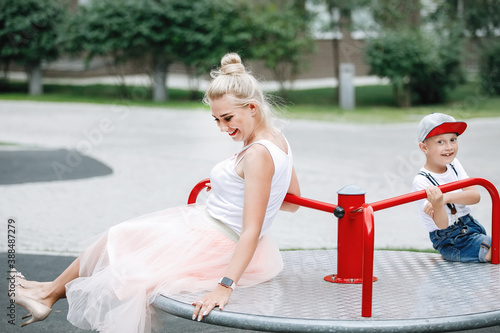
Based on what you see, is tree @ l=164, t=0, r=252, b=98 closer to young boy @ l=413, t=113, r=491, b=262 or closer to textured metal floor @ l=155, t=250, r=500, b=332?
young boy @ l=413, t=113, r=491, b=262

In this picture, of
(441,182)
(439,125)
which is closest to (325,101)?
(441,182)

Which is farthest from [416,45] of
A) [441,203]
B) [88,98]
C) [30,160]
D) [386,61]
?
[441,203]

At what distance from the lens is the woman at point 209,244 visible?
2.74 meters

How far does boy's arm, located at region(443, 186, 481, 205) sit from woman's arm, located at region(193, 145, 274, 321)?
89 centimetres

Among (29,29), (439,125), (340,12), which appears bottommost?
(439,125)

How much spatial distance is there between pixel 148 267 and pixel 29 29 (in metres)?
19.6

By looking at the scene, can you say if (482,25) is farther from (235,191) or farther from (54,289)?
(54,289)

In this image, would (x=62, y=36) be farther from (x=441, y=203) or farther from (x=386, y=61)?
(x=441, y=203)

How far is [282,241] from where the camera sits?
5.70 m

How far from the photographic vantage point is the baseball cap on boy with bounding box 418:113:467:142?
3.17 meters

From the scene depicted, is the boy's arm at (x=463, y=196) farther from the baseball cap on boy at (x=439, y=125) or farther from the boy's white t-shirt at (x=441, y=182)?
the baseball cap on boy at (x=439, y=125)

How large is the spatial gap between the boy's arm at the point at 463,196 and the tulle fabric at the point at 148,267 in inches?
31.6

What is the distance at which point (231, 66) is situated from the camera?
9.32ft

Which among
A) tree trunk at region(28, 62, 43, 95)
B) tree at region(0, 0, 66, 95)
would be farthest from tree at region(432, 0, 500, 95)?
tree trunk at region(28, 62, 43, 95)
